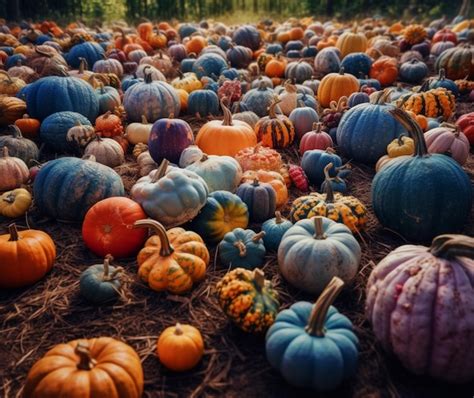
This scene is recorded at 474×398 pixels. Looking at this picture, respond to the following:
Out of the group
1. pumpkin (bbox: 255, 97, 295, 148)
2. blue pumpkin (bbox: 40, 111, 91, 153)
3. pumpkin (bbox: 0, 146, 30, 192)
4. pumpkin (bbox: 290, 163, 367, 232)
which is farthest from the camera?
pumpkin (bbox: 255, 97, 295, 148)

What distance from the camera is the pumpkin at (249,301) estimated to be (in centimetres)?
295

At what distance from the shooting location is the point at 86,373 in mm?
2428

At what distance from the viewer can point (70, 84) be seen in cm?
644

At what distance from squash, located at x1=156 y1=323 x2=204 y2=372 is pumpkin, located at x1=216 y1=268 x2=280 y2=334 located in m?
0.29

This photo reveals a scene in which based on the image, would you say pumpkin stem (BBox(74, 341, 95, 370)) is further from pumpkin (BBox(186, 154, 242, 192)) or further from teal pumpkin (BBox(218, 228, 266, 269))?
pumpkin (BBox(186, 154, 242, 192))

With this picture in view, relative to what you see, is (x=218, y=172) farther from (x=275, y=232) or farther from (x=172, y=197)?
(x=275, y=232)

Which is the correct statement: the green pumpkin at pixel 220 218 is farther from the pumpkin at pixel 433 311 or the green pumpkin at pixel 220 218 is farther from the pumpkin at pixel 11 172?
the pumpkin at pixel 11 172

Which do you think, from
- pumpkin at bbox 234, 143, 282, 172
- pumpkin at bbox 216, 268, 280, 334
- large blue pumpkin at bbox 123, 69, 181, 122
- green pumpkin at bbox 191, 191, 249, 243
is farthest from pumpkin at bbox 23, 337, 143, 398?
large blue pumpkin at bbox 123, 69, 181, 122

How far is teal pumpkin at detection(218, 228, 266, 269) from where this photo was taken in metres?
3.67

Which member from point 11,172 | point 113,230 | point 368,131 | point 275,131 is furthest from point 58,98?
point 368,131

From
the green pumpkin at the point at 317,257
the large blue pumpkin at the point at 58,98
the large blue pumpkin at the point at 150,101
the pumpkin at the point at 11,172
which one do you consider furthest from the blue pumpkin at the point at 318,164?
the large blue pumpkin at the point at 58,98

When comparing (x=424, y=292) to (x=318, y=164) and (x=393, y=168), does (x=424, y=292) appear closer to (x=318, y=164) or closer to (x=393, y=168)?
(x=393, y=168)

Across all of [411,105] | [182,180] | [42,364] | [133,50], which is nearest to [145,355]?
[42,364]

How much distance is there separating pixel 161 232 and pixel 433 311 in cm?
186
